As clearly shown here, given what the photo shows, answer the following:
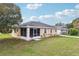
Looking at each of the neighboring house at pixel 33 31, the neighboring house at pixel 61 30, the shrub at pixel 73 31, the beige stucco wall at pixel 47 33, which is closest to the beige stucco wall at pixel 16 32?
the neighboring house at pixel 33 31

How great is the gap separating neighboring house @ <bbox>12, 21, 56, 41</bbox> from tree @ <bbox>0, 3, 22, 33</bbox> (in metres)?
0.09

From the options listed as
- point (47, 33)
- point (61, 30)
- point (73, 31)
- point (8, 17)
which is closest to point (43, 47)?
point (47, 33)

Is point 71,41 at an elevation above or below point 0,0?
below

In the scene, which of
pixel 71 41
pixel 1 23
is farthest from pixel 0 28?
pixel 71 41

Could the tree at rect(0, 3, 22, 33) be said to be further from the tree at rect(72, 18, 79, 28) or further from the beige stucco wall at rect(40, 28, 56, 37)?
the tree at rect(72, 18, 79, 28)

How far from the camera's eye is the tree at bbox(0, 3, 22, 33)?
685 cm

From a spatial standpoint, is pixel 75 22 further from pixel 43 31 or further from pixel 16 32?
pixel 16 32

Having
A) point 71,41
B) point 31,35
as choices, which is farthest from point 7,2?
point 71,41

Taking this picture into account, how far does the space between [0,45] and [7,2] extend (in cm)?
56

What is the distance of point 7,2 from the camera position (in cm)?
681

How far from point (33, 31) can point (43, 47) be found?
240 millimetres

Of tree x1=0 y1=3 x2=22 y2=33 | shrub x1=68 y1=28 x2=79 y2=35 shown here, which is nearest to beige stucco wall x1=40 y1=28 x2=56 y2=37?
shrub x1=68 y1=28 x2=79 y2=35

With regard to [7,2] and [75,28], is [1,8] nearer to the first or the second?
[7,2]

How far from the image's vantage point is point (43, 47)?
270 inches
